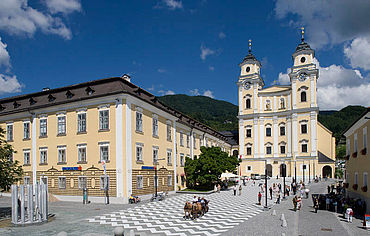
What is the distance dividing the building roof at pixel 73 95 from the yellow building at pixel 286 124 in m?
45.7

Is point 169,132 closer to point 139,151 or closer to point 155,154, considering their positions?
point 155,154

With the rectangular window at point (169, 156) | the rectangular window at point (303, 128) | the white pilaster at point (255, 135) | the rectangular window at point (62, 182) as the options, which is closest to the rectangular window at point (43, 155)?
the rectangular window at point (62, 182)

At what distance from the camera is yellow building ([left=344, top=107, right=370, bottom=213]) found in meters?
22.5

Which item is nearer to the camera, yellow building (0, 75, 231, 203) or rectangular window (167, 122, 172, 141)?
yellow building (0, 75, 231, 203)

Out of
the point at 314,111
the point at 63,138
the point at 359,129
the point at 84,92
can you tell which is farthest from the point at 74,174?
the point at 314,111

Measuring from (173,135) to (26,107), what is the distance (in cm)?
1814

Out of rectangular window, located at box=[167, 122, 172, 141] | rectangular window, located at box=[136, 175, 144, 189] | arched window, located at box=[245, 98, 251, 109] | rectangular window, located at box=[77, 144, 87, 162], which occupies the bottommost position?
rectangular window, located at box=[136, 175, 144, 189]

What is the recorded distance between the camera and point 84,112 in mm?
30844

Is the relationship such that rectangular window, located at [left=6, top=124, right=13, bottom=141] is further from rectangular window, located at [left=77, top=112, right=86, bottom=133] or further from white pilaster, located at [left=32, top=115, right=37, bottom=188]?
rectangular window, located at [left=77, top=112, right=86, bottom=133]

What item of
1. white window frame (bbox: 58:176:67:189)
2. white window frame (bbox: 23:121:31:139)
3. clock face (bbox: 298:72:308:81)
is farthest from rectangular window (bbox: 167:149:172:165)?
clock face (bbox: 298:72:308:81)

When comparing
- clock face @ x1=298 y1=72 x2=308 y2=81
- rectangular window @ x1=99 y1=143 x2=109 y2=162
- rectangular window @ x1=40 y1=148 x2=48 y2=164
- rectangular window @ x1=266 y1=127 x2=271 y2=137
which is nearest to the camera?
rectangular window @ x1=99 y1=143 x2=109 y2=162

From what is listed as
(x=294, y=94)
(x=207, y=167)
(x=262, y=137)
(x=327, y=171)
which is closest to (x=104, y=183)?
(x=207, y=167)

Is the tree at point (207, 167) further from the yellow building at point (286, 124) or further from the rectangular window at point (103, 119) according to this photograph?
the yellow building at point (286, 124)

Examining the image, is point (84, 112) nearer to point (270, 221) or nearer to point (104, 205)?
point (104, 205)
